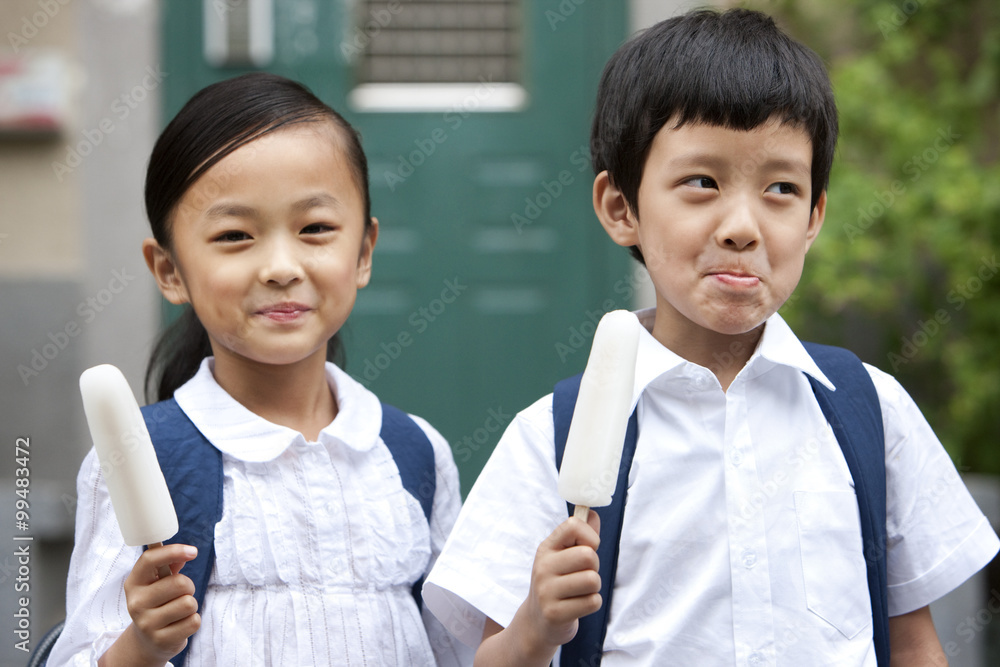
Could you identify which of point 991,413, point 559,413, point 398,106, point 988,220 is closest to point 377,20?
point 398,106

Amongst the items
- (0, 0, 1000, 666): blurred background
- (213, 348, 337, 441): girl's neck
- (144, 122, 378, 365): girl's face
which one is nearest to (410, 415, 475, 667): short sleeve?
(213, 348, 337, 441): girl's neck

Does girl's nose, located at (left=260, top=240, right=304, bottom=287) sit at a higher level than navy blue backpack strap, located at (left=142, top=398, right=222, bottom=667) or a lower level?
higher

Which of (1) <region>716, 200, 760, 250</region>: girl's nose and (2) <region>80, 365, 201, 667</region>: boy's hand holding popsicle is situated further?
(1) <region>716, 200, 760, 250</region>: girl's nose

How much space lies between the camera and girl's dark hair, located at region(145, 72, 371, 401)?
1.75 m

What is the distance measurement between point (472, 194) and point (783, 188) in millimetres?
3068

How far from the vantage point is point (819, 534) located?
5.18 feet

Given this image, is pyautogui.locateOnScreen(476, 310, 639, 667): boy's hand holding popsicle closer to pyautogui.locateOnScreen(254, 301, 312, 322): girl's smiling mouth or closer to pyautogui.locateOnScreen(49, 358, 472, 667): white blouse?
pyautogui.locateOnScreen(49, 358, 472, 667): white blouse

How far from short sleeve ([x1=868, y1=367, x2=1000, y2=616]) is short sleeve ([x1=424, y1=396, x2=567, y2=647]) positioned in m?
0.56

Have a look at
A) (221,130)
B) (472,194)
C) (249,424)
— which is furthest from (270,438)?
(472,194)

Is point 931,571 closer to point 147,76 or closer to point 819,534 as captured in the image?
point 819,534

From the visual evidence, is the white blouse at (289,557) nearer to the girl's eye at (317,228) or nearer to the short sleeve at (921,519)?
the girl's eye at (317,228)

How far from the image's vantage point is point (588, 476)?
4.56 feet

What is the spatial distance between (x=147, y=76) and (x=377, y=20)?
1016 mm

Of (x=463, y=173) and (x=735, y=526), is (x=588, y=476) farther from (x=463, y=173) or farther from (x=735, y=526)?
(x=463, y=173)
